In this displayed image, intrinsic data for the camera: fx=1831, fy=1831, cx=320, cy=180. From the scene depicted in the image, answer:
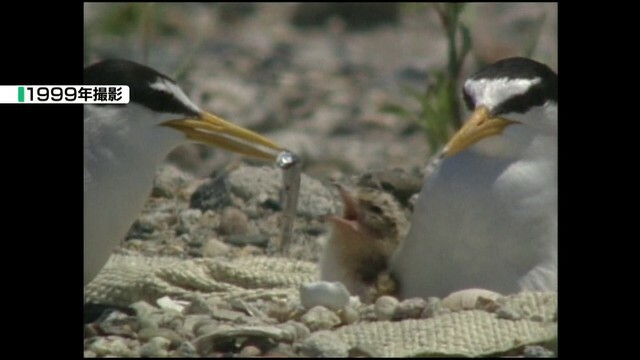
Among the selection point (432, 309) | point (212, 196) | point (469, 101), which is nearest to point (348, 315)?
point (432, 309)

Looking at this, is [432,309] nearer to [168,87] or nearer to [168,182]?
[168,87]

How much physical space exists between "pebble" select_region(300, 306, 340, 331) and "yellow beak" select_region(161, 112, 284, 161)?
2.84ft

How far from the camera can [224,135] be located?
616 cm

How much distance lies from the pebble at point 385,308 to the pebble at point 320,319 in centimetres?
13

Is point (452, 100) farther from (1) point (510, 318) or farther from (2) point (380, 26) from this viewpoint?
(2) point (380, 26)

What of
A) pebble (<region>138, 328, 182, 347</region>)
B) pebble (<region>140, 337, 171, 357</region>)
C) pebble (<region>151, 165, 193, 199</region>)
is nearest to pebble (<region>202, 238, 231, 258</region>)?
pebble (<region>151, 165, 193, 199</region>)

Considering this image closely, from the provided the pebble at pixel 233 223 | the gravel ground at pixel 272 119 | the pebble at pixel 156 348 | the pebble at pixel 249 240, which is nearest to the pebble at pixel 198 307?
the gravel ground at pixel 272 119

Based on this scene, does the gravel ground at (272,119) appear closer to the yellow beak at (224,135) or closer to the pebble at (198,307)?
the pebble at (198,307)

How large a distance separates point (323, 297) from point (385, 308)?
0.19 meters

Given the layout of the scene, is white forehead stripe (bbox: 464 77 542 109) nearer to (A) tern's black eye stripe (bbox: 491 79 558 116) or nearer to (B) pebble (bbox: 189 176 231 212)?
(A) tern's black eye stripe (bbox: 491 79 558 116)

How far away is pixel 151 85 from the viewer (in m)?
5.93

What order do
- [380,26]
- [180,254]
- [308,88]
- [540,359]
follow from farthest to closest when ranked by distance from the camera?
1. [380,26]
2. [308,88]
3. [180,254]
4. [540,359]
